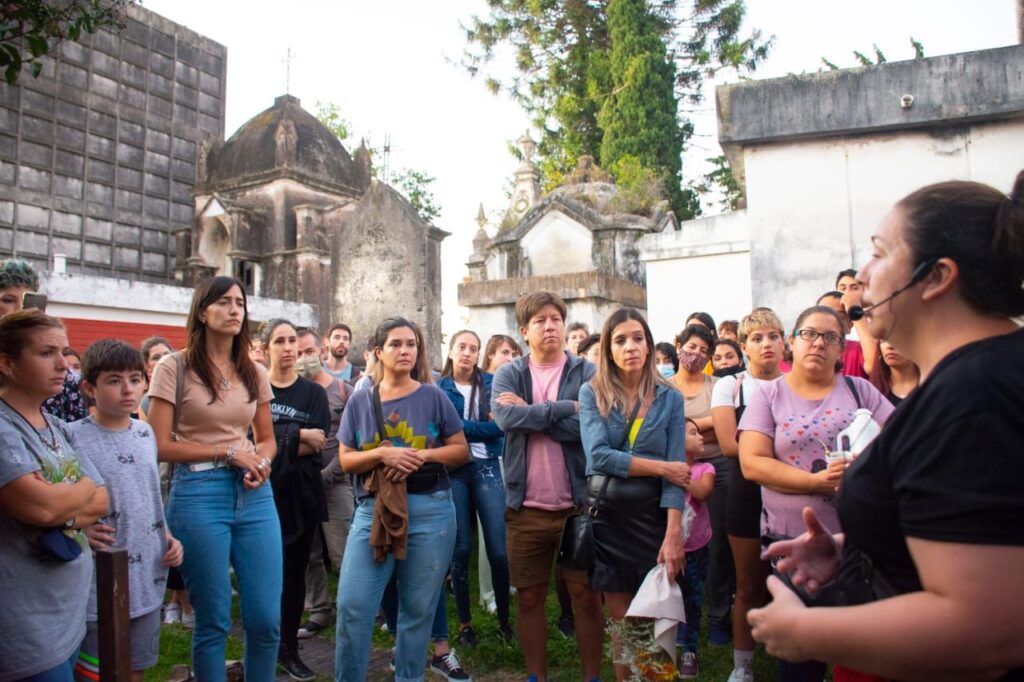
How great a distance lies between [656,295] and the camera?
1093 cm

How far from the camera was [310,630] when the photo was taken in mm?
5645

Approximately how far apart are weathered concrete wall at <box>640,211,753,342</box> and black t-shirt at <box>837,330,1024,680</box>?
8984mm

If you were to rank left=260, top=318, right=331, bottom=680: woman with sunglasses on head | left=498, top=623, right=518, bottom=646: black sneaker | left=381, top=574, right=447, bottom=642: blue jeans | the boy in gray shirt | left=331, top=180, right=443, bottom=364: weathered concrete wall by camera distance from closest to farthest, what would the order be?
1. the boy in gray shirt
2. left=381, top=574, right=447, bottom=642: blue jeans
3. left=260, top=318, right=331, bottom=680: woman with sunglasses on head
4. left=498, top=623, right=518, bottom=646: black sneaker
5. left=331, top=180, right=443, bottom=364: weathered concrete wall

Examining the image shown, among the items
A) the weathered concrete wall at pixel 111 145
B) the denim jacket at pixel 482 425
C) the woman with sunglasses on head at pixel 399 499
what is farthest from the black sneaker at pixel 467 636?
the weathered concrete wall at pixel 111 145

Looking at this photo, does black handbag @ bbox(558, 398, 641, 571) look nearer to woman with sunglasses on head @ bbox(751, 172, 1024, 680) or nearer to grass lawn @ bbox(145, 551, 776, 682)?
grass lawn @ bbox(145, 551, 776, 682)

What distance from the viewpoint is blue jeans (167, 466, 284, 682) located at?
366cm

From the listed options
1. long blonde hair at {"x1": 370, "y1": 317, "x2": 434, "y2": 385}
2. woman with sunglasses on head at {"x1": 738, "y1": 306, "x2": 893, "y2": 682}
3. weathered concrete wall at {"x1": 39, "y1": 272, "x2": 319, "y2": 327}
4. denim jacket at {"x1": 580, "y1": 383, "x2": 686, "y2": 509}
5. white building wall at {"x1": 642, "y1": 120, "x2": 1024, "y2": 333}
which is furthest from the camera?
weathered concrete wall at {"x1": 39, "y1": 272, "x2": 319, "y2": 327}

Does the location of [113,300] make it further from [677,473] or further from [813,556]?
[813,556]

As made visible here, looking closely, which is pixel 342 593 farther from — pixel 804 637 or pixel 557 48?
pixel 557 48

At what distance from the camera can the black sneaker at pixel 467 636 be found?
529 cm

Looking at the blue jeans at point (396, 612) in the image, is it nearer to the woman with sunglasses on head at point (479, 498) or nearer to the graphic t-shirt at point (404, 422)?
the woman with sunglasses on head at point (479, 498)

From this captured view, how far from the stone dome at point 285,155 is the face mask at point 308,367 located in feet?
72.8

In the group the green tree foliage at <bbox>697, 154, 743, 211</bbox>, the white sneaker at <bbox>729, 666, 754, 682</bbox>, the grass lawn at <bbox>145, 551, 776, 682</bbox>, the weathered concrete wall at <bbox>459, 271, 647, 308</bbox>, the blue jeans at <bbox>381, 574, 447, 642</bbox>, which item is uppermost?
the green tree foliage at <bbox>697, 154, 743, 211</bbox>

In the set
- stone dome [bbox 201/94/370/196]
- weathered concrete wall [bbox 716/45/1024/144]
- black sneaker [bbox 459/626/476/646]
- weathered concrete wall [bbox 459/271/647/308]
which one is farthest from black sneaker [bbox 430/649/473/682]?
stone dome [bbox 201/94/370/196]
